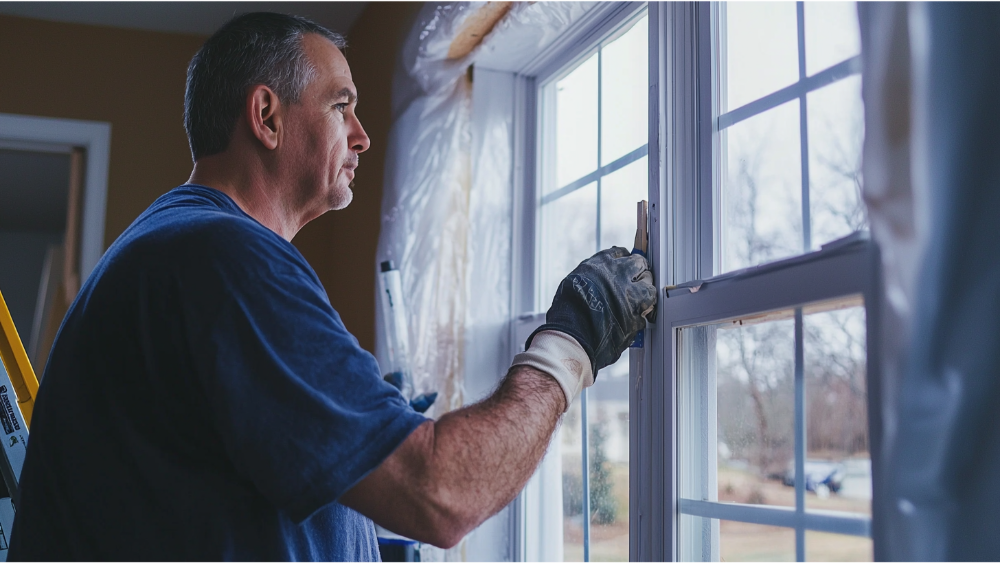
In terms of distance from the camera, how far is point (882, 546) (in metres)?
0.65

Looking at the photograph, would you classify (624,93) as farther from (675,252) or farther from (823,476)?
(823,476)

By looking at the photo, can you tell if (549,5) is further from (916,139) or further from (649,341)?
(916,139)

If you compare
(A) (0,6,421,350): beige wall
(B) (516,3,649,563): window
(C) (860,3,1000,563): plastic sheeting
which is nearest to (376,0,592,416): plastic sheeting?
(B) (516,3,649,563): window

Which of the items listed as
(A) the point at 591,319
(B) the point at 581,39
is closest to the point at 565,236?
(B) the point at 581,39

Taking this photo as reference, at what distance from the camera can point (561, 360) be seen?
1037 mm

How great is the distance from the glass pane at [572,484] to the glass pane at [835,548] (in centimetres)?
71

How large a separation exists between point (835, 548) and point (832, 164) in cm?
44

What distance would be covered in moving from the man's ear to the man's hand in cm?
44

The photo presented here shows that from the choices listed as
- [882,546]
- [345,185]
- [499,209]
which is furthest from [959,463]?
[499,209]

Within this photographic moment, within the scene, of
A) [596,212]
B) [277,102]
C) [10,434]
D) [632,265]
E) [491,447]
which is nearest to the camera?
[491,447]

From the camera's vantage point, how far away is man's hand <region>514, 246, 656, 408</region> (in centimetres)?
103

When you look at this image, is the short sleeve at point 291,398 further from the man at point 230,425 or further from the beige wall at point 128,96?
the beige wall at point 128,96

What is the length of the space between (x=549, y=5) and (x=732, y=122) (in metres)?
0.59

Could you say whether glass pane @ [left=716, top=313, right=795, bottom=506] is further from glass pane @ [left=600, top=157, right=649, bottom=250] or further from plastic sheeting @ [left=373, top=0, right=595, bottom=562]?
plastic sheeting @ [left=373, top=0, right=595, bottom=562]
